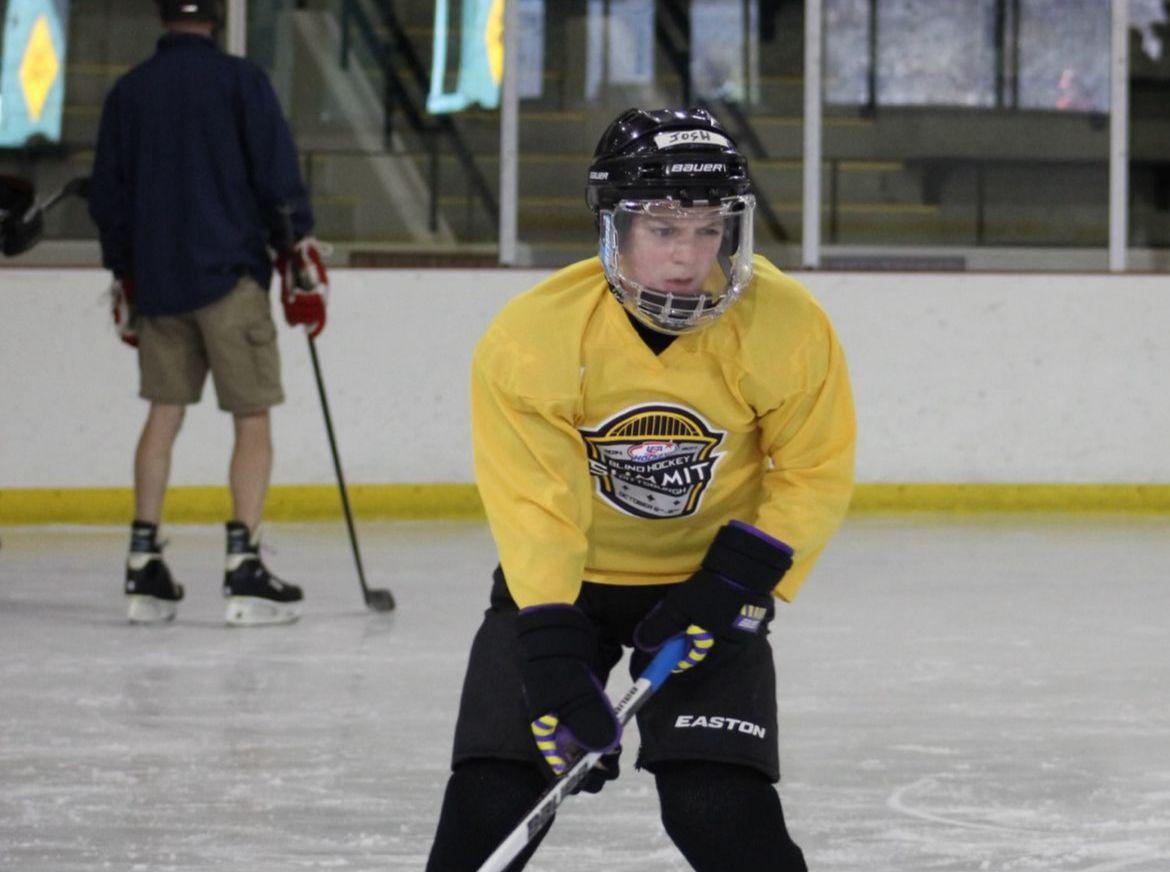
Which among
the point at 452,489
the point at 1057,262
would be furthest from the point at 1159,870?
the point at 1057,262

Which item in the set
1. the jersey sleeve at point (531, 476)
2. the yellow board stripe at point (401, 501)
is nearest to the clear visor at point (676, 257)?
the jersey sleeve at point (531, 476)

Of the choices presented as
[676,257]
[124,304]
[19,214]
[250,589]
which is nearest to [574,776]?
[676,257]

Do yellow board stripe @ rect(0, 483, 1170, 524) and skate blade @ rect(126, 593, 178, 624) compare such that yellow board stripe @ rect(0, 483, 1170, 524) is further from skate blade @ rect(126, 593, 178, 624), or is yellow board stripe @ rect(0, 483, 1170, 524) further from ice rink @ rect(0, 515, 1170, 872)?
skate blade @ rect(126, 593, 178, 624)

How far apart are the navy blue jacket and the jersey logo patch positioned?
7.37 ft

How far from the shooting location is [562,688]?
5.58 ft

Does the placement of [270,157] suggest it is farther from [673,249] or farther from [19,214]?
[673,249]

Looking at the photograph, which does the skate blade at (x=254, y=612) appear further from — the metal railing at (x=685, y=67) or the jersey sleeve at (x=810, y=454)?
the metal railing at (x=685, y=67)

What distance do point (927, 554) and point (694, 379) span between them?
3364 millimetres

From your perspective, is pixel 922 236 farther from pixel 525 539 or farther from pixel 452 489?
pixel 525 539

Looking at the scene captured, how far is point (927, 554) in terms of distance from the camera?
5.07 meters

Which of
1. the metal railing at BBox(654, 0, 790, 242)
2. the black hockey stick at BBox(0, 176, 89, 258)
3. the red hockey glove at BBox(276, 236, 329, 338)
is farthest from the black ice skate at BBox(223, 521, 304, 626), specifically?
the metal railing at BBox(654, 0, 790, 242)

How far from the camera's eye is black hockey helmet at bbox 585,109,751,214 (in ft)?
5.73

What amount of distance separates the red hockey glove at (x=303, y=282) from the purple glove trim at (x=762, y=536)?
92.8 inches

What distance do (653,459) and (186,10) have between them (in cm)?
245
